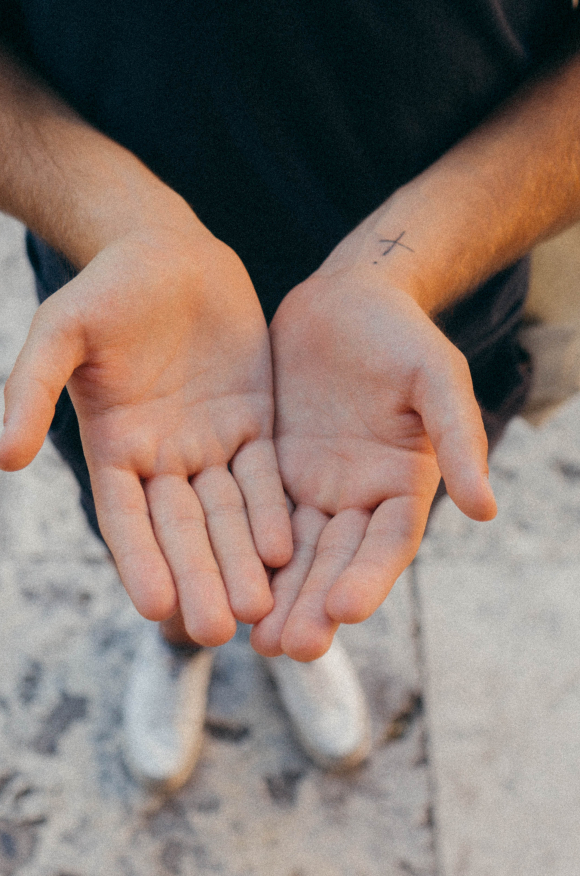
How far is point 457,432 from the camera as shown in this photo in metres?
0.71

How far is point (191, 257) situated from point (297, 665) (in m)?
0.82

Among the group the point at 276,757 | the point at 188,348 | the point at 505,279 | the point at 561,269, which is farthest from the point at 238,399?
the point at 276,757

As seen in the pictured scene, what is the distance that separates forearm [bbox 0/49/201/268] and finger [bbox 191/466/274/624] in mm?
371

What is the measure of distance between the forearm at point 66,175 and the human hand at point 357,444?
256 millimetres

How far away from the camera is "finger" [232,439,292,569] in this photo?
800 millimetres

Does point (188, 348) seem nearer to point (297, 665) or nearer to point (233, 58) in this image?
point (233, 58)

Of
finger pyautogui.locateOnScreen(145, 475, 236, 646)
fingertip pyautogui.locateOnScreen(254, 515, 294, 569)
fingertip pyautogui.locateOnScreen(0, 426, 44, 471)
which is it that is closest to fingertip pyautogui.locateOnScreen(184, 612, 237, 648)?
finger pyautogui.locateOnScreen(145, 475, 236, 646)

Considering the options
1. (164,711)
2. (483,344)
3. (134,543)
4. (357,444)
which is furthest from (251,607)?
(164,711)

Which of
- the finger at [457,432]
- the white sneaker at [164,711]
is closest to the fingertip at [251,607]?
the finger at [457,432]

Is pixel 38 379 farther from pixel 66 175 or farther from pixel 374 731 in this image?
pixel 374 731

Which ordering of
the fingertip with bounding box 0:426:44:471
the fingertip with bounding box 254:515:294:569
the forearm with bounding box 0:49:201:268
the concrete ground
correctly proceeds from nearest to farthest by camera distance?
1. the fingertip with bounding box 0:426:44:471
2. the fingertip with bounding box 254:515:294:569
3. the forearm with bounding box 0:49:201:268
4. the concrete ground

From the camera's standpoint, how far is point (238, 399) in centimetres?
93

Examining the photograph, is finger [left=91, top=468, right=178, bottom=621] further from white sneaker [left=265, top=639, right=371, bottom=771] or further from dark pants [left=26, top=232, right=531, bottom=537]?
white sneaker [left=265, top=639, right=371, bottom=771]

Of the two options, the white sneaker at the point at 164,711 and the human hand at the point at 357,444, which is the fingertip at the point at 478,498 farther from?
the white sneaker at the point at 164,711
